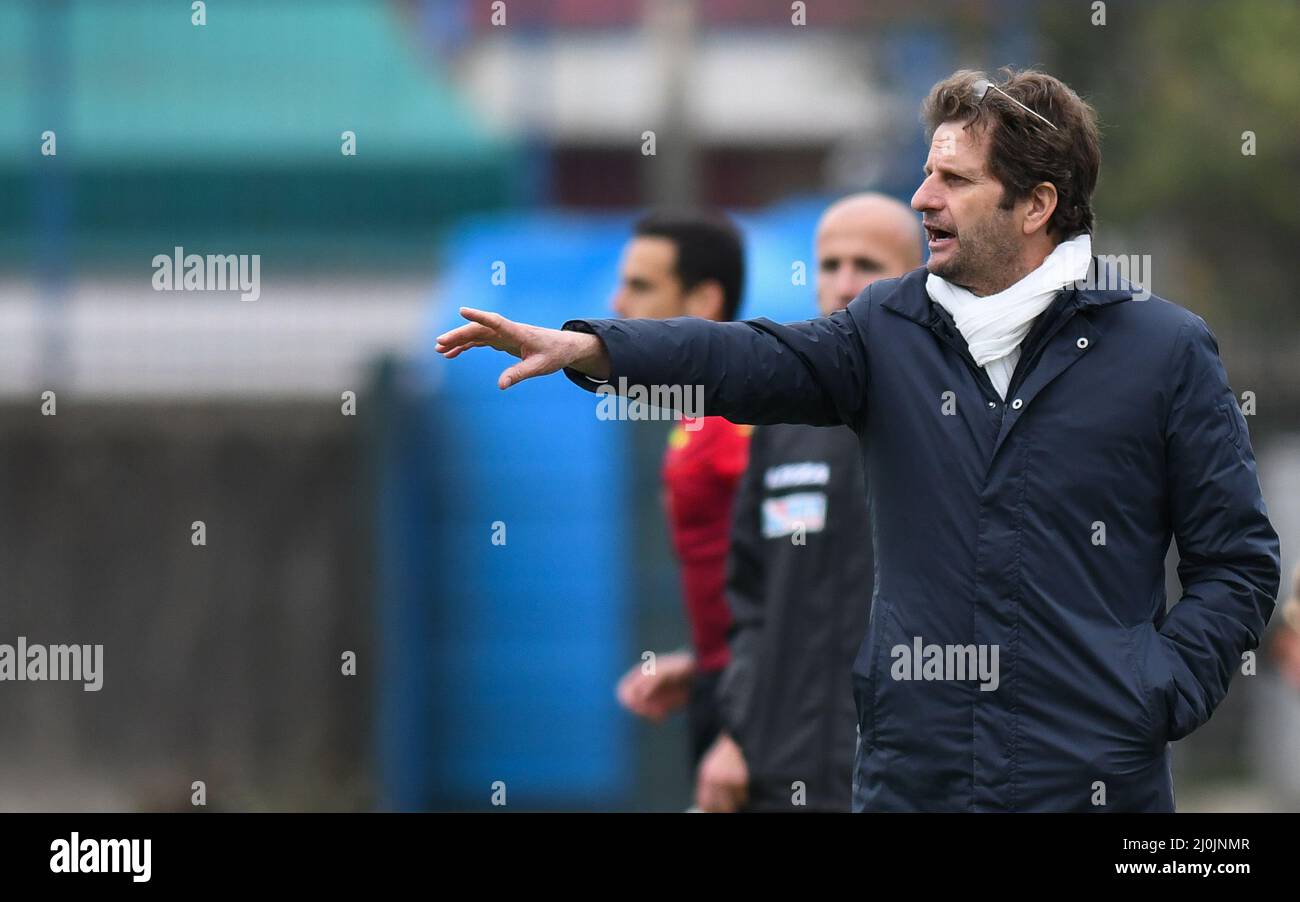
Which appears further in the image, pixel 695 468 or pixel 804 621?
pixel 695 468

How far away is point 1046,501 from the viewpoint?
3.26 m

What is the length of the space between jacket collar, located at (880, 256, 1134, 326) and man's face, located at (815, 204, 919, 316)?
1009 mm

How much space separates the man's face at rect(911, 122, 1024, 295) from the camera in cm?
340

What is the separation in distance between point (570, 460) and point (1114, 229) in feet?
14.9

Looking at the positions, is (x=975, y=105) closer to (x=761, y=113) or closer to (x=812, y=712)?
(x=812, y=712)

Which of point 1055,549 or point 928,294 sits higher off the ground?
point 928,294

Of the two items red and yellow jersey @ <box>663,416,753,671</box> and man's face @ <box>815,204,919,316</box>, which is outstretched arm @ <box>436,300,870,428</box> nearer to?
man's face @ <box>815,204,919,316</box>

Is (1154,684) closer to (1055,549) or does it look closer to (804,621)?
(1055,549)

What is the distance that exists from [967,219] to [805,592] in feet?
4.09

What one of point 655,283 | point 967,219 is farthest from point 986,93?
point 655,283

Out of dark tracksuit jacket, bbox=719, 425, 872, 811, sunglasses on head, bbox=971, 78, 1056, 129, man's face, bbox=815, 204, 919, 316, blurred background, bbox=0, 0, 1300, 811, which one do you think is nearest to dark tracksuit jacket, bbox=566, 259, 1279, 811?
sunglasses on head, bbox=971, 78, 1056, 129

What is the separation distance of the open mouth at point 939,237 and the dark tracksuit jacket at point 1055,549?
0.53 feet

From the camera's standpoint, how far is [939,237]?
11.3ft
